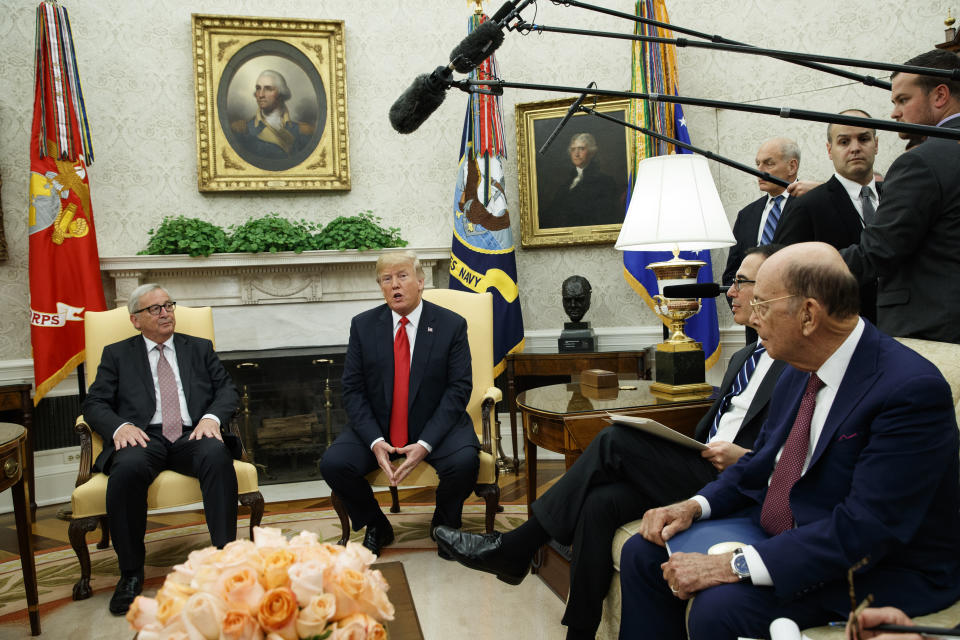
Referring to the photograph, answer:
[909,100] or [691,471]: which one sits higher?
[909,100]

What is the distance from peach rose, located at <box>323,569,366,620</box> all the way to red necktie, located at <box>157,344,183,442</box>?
2391 millimetres

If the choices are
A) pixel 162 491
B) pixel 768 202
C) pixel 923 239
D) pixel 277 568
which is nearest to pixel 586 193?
pixel 768 202

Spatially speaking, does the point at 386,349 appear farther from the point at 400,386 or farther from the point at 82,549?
the point at 82,549

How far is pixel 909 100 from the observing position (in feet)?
7.05

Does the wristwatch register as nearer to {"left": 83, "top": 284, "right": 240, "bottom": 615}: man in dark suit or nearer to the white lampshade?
the white lampshade

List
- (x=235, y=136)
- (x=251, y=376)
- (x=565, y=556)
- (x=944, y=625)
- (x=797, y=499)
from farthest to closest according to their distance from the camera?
1. (x=235, y=136)
2. (x=251, y=376)
3. (x=565, y=556)
4. (x=797, y=499)
5. (x=944, y=625)

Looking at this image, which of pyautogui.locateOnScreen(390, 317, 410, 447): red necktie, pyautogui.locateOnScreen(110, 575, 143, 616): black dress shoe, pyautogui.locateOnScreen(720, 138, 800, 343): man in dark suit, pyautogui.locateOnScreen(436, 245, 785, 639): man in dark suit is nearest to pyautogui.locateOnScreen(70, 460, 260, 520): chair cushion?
pyautogui.locateOnScreen(110, 575, 143, 616): black dress shoe

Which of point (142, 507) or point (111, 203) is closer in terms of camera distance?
point (142, 507)

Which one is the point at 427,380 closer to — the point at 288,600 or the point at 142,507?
the point at 142,507

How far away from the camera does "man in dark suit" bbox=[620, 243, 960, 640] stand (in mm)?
1374

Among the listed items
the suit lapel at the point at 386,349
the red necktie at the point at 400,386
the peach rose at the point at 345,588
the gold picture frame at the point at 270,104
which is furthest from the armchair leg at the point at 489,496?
the gold picture frame at the point at 270,104

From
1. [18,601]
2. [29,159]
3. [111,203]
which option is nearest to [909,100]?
[18,601]

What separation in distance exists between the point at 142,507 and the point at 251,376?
1.74 metres

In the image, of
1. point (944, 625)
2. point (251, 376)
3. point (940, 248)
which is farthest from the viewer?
point (251, 376)
